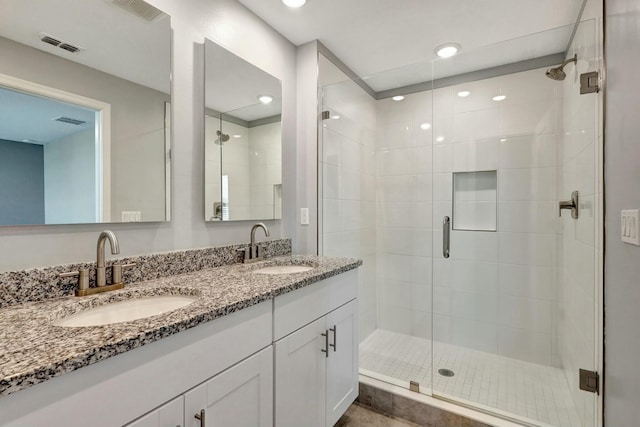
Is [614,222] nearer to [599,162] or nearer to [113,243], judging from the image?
[599,162]

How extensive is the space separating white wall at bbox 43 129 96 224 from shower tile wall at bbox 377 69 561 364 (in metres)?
2.20

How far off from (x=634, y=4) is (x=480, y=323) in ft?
7.05

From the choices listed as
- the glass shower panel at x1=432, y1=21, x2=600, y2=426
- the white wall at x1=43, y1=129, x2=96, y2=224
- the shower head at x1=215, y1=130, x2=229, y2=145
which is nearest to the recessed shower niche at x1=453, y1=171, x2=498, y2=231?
the glass shower panel at x1=432, y1=21, x2=600, y2=426

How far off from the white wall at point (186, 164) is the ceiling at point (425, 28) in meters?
0.17

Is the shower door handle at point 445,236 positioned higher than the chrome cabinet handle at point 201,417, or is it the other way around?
the shower door handle at point 445,236

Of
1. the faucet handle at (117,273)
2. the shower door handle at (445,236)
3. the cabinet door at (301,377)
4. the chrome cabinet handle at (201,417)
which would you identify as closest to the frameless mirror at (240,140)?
the faucet handle at (117,273)

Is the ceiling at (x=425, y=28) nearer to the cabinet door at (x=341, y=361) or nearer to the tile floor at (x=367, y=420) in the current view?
the cabinet door at (x=341, y=361)

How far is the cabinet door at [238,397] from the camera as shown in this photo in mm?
889

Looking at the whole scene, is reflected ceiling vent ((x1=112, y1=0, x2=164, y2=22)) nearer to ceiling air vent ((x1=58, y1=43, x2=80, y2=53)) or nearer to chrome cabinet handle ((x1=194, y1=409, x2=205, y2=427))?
ceiling air vent ((x1=58, y1=43, x2=80, y2=53))

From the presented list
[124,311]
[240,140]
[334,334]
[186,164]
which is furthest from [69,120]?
[334,334]

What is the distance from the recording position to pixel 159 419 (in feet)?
2.59

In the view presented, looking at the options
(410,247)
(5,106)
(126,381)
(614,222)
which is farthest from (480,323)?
(5,106)

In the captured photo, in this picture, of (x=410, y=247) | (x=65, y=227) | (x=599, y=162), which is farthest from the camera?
(x=410, y=247)

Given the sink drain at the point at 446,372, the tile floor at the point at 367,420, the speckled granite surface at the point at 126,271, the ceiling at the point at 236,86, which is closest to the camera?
the speckled granite surface at the point at 126,271
